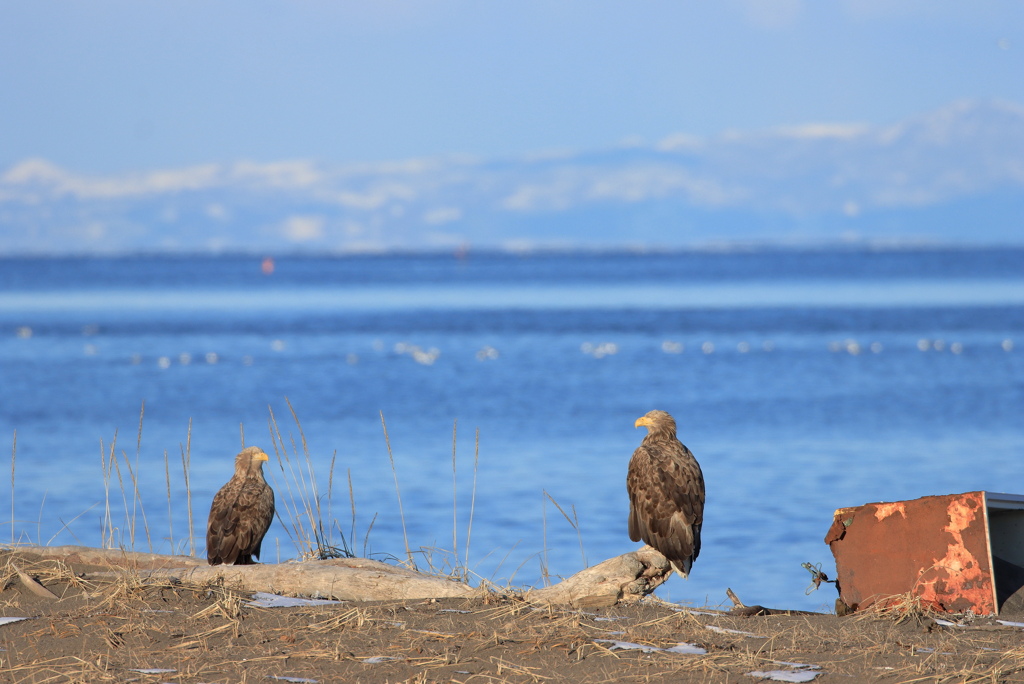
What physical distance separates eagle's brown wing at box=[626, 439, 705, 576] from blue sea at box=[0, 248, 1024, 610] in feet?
3.65

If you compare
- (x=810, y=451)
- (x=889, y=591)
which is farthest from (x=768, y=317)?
(x=889, y=591)

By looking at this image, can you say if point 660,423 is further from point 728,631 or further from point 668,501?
point 728,631

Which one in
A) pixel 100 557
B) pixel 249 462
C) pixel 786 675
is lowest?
pixel 786 675

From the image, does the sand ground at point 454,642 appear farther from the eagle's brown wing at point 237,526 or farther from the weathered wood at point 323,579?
the eagle's brown wing at point 237,526

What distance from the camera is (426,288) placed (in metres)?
86.8

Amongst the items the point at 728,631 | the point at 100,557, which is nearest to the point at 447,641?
the point at 728,631

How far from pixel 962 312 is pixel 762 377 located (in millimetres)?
25085

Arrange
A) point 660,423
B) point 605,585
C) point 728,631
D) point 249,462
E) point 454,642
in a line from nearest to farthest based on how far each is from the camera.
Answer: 1. point 454,642
2. point 728,631
3. point 605,585
4. point 660,423
5. point 249,462

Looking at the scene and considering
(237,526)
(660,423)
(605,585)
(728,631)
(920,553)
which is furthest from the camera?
(237,526)

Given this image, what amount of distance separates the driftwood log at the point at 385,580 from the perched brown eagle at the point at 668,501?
13cm

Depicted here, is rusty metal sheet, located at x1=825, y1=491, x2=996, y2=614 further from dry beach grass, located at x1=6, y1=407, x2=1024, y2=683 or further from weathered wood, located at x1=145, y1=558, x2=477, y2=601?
weathered wood, located at x1=145, y1=558, x2=477, y2=601

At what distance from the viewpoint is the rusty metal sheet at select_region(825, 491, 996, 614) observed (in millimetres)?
5547

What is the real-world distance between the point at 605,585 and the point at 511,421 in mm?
14634

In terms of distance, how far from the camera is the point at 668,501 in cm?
641
